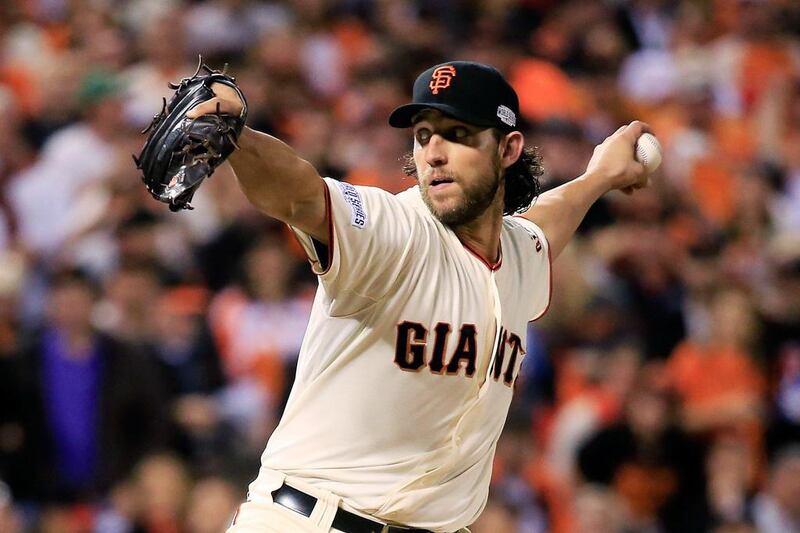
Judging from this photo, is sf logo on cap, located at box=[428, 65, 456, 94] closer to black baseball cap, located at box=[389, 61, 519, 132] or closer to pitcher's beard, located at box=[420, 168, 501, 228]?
black baseball cap, located at box=[389, 61, 519, 132]

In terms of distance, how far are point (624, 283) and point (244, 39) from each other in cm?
348

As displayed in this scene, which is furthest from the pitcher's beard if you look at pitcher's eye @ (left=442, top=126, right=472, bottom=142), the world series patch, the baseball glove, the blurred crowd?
the blurred crowd

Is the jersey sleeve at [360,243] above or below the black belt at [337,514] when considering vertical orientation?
above

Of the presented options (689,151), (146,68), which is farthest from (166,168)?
(689,151)

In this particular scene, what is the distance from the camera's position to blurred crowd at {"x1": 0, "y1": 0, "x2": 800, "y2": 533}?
6.99 metres

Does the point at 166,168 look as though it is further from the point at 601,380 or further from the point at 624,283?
the point at 624,283

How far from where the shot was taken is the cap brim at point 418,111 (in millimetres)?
3896

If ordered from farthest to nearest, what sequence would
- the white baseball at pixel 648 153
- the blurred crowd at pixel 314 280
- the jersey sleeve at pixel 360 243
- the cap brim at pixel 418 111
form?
1. the blurred crowd at pixel 314 280
2. the white baseball at pixel 648 153
3. the cap brim at pixel 418 111
4. the jersey sleeve at pixel 360 243

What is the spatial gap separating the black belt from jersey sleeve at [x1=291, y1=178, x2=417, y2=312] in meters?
0.60

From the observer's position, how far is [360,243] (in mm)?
3586

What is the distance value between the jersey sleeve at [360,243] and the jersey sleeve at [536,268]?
29.5 inches

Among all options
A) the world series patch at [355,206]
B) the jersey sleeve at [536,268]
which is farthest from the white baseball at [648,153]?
the world series patch at [355,206]

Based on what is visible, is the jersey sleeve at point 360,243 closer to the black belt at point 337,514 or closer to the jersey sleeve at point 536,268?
the black belt at point 337,514

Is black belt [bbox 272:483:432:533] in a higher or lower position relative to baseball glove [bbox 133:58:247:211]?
lower
